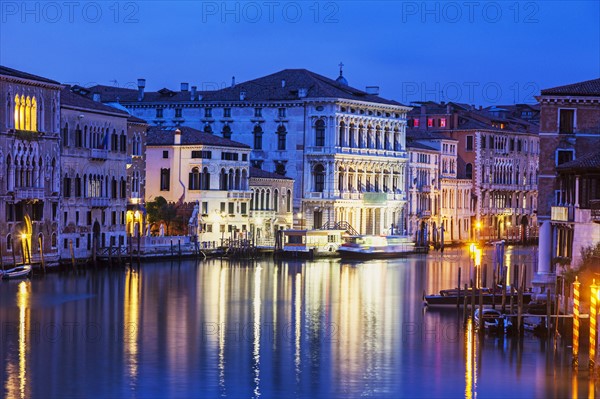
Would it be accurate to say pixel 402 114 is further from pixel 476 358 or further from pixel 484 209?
pixel 476 358

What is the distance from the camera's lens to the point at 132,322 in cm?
2878

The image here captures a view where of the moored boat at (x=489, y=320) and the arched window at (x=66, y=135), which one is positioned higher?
the arched window at (x=66, y=135)

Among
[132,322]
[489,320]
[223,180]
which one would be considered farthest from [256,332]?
[223,180]

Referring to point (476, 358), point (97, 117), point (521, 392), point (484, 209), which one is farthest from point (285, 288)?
point (484, 209)

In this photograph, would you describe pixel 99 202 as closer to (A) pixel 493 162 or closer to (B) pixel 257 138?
(B) pixel 257 138

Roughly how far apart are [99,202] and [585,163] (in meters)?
18.0

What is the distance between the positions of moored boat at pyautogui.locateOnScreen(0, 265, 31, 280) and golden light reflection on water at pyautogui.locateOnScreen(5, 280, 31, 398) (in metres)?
4.70

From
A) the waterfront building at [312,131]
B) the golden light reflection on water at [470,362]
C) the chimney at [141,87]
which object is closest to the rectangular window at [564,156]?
the golden light reflection on water at [470,362]

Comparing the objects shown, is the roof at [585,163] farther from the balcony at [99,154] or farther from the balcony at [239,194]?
the balcony at [239,194]

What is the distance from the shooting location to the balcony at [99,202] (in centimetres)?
4306

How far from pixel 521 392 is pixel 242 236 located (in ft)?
95.0

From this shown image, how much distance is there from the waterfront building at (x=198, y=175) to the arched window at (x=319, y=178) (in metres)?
5.52

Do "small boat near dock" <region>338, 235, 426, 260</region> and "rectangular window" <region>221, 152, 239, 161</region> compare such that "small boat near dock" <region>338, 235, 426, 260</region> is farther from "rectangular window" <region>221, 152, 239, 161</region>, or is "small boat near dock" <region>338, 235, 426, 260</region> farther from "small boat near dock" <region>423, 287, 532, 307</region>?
"small boat near dock" <region>423, 287, 532, 307</region>

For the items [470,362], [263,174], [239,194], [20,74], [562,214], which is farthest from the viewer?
[263,174]
